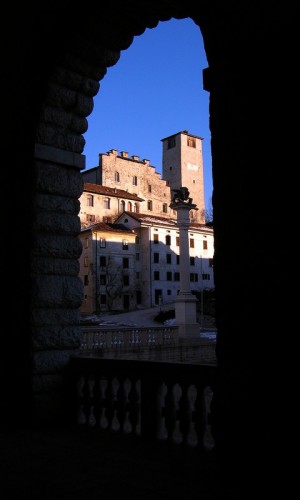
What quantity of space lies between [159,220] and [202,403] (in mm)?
51122

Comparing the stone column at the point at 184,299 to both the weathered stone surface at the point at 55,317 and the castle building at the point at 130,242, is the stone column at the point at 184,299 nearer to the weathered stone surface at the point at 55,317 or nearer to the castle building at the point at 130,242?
the weathered stone surface at the point at 55,317

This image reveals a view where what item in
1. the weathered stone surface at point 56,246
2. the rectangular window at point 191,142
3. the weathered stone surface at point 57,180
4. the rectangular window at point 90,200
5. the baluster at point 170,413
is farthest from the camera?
the rectangular window at point 191,142

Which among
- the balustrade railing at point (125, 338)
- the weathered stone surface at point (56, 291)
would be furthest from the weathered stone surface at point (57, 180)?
the balustrade railing at point (125, 338)

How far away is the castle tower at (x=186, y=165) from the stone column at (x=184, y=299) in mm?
50110

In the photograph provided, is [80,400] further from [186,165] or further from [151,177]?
[186,165]

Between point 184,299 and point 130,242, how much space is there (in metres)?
31.1

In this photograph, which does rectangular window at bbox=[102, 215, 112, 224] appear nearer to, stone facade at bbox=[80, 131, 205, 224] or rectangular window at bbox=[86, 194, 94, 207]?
stone facade at bbox=[80, 131, 205, 224]

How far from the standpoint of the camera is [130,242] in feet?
173

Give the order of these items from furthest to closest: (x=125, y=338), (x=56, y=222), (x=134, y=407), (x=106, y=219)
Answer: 1. (x=106, y=219)
2. (x=125, y=338)
3. (x=56, y=222)
4. (x=134, y=407)

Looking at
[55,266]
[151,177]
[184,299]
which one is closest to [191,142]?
[151,177]

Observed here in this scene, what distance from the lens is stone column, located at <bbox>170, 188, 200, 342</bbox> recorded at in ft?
70.7

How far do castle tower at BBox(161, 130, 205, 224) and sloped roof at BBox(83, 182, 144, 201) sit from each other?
Result: 14.2 meters

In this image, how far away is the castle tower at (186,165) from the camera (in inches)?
2916

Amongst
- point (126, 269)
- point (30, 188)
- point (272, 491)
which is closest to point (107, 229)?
point (126, 269)
